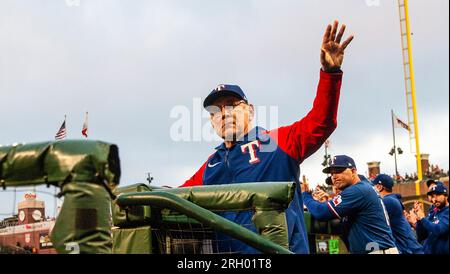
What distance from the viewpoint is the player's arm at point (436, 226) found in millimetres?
5825

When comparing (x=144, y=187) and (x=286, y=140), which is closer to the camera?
(x=144, y=187)

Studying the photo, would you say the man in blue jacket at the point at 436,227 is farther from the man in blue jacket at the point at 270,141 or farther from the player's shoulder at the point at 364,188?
the man in blue jacket at the point at 270,141

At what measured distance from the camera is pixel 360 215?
4.64 m

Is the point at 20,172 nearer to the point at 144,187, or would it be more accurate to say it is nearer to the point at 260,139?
the point at 144,187

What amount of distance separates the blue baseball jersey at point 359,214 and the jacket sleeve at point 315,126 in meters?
0.95

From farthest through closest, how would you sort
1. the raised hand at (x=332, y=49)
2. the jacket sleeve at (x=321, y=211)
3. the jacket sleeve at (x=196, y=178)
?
the jacket sleeve at (x=321, y=211) < the jacket sleeve at (x=196, y=178) < the raised hand at (x=332, y=49)

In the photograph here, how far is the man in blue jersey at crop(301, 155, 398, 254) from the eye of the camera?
14.7 feet

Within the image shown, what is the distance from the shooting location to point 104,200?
173 centimetres

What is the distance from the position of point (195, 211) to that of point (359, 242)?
2565 millimetres

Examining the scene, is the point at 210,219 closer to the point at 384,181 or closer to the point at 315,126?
the point at 315,126

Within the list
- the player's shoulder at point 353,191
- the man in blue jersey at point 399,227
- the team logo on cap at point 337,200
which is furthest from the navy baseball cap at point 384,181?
the team logo on cap at point 337,200

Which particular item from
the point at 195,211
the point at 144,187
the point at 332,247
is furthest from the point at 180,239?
the point at 332,247
